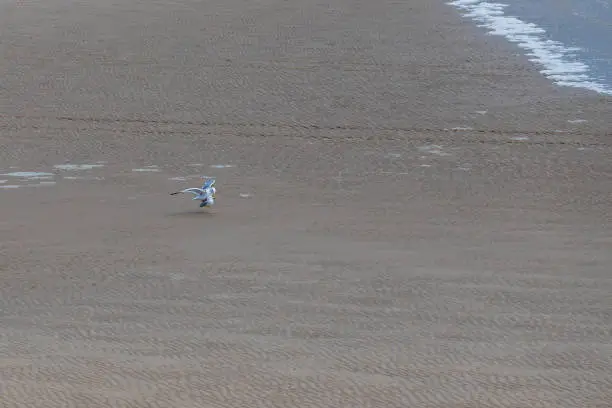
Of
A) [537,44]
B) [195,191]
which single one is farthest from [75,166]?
[537,44]

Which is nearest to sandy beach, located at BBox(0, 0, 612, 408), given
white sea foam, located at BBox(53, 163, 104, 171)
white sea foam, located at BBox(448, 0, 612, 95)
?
Result: white sea foam, located at BBox(53, 163, 104, 171)

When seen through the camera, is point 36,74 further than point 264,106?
Yes

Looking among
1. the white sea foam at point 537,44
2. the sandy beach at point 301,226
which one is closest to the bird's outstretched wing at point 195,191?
the sandy beach at point 301,226

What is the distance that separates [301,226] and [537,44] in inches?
295

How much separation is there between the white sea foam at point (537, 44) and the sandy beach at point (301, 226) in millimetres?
276

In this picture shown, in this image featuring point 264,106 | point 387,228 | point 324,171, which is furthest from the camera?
point 264,106

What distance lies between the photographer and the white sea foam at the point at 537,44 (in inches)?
471

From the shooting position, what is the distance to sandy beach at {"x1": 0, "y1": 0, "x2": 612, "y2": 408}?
489 centimetres

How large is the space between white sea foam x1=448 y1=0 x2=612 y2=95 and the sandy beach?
0.28 m

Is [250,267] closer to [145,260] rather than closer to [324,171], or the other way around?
[145,260]

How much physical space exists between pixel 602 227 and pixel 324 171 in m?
2.34

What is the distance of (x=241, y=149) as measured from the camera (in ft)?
31.3

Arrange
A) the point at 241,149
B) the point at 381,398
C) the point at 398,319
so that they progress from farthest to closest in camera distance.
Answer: the point at 241,149 → the point at 398,319 → the point at 381,398

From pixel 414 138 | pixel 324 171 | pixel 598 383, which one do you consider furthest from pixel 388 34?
pixel 598 383
